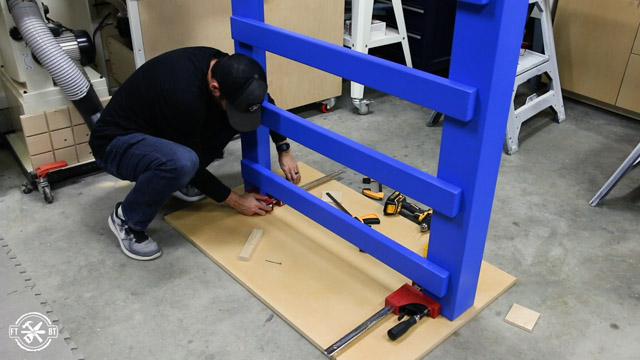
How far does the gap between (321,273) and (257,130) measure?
0.61 metres

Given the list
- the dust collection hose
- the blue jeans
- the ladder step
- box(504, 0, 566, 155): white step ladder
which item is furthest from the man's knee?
the ladder step

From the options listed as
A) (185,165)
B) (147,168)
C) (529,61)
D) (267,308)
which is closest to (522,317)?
(267,308)

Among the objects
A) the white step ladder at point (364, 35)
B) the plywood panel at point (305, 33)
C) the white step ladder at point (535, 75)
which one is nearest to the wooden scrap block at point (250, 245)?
the plywood panel at point (305, 33)

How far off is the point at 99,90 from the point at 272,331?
138 centimetres

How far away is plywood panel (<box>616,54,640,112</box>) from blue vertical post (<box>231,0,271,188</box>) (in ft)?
7.03

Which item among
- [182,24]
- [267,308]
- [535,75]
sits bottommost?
[267,308]

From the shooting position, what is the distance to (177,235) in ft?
7.27

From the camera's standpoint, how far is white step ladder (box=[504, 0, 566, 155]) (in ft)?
9.45

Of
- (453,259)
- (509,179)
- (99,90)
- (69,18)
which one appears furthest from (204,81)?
(509,179)

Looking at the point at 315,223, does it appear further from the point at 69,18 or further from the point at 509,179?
the point at 69,18

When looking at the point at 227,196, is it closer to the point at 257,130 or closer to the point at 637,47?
the point at 257,130

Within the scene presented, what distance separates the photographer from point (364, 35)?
298 cm

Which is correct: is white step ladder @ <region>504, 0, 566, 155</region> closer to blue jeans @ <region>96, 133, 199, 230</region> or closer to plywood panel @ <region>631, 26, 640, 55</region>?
plywood panel @ <region>631, 26, 640, 55</region>

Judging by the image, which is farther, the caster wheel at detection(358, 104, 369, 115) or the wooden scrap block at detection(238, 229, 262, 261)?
the caster wheel at detection(358, 104, 369, 115)
